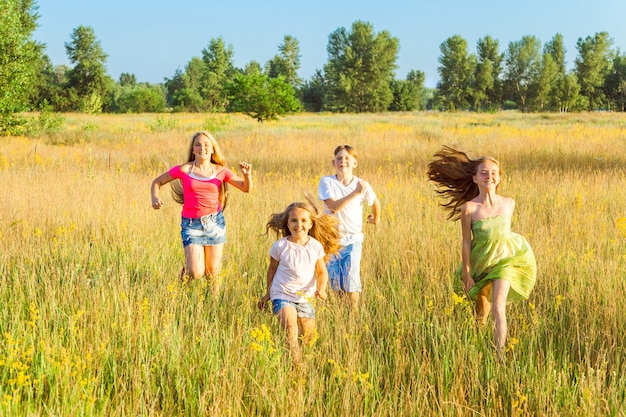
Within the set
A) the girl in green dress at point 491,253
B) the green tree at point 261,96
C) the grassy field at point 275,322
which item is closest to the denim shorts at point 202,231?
the grassy field at point 275,322

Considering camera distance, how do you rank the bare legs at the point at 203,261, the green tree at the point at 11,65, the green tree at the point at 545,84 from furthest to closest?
the green tree at the point at 545,84
the green tree at the point at 11,65
the bare legs at the point at 203,261

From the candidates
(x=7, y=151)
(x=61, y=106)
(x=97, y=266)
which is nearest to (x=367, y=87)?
(x=61, y=106)

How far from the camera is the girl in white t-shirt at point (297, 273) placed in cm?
366

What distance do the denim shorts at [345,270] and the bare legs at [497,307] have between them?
0.92 m

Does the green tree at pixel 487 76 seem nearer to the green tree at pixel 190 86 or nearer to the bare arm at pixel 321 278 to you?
the green tree at pixel 190 86

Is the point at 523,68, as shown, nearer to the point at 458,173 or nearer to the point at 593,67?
the point at 593,67

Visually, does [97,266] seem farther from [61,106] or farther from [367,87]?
[367,87]

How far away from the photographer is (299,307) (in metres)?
3.70

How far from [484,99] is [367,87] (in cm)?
1684

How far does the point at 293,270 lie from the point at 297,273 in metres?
0.03

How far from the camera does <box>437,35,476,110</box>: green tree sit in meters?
82.1

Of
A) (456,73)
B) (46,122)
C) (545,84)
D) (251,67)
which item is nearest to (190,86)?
(251,67)

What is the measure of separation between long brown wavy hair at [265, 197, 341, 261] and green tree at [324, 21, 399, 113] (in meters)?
75.2

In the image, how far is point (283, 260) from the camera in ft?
12.1
